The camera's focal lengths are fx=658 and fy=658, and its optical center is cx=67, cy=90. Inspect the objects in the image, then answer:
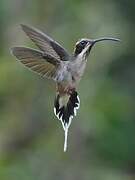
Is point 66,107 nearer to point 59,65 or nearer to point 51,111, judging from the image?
point 59,65

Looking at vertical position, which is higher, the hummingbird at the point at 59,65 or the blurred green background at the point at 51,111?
the hummingbird at the point at 59,65

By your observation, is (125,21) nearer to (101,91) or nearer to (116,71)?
(116,71)

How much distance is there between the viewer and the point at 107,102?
17.5ft

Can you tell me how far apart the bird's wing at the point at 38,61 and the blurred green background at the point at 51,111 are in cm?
308

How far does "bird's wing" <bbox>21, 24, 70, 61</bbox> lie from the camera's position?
128 centimetres

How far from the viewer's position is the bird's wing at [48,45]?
4.21 ft

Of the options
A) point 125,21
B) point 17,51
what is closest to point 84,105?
point 125,21

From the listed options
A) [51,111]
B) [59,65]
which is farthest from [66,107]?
[51,111]

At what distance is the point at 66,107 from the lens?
1.27 metres

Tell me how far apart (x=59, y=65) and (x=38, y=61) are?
0.05 meters

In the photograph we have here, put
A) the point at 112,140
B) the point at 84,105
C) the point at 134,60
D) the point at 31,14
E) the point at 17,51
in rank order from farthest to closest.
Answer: the point at 134,60, the point at 112,140, the point at 31,14, the point at 84,105, the point at 17,51

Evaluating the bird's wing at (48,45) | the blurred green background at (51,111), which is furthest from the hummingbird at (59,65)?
the blurred green background at (51,111)

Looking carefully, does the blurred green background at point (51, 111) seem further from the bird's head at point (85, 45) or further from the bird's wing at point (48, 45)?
the bird's head at point (85, 45)

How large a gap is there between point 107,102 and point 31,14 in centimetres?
94
